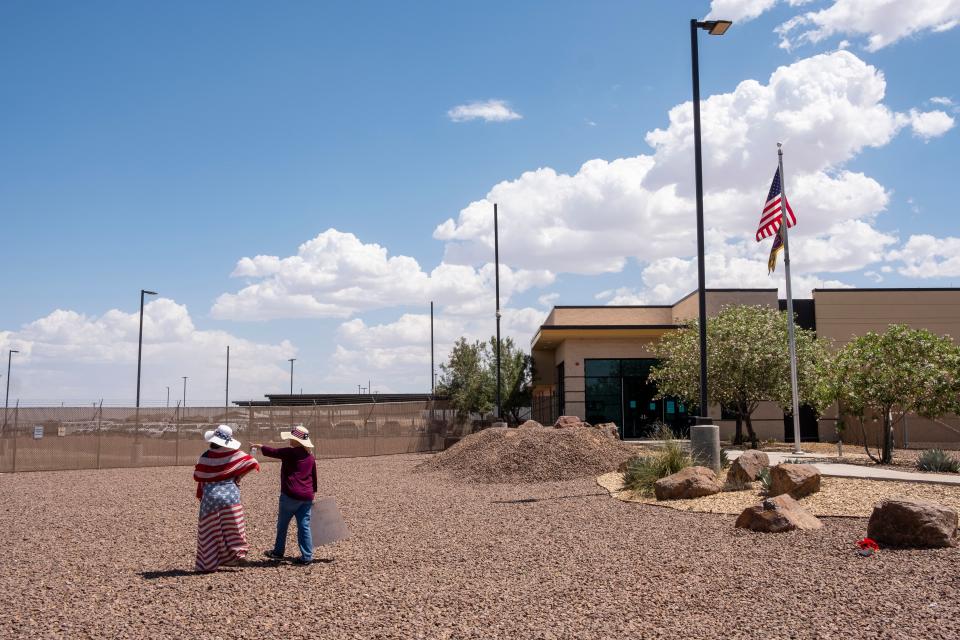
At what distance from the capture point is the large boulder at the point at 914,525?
28.8 feet

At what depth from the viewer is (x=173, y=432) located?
26.2 m

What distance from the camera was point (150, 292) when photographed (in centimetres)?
3547

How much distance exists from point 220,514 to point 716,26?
12.3 m

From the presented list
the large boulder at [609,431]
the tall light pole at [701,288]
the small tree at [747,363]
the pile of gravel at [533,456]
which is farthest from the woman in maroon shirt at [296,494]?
the small tree at [747,363]

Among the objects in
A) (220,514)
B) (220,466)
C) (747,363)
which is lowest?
(220,514)

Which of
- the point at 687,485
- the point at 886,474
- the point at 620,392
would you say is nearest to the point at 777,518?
the point at 687,485

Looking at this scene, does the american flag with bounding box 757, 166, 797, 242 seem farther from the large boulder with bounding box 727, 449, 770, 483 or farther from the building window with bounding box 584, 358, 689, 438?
the building window with bounding box 584, 358, 689, 438

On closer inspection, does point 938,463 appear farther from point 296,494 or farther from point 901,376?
point 296,494

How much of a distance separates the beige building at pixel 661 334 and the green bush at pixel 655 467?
51.5 feet

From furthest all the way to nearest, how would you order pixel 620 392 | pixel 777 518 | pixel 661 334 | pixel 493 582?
1. pixel 620 392
2. pixel 661 334
3. pixel 777 518
4. pixel 493 582

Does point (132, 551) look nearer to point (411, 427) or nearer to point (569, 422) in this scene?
point (569, 422)

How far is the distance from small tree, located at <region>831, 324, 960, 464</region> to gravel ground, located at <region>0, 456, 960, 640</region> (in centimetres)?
850

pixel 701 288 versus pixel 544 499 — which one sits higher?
pixel 701 288

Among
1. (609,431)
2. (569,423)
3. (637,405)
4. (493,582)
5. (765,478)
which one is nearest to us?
(493,582)
